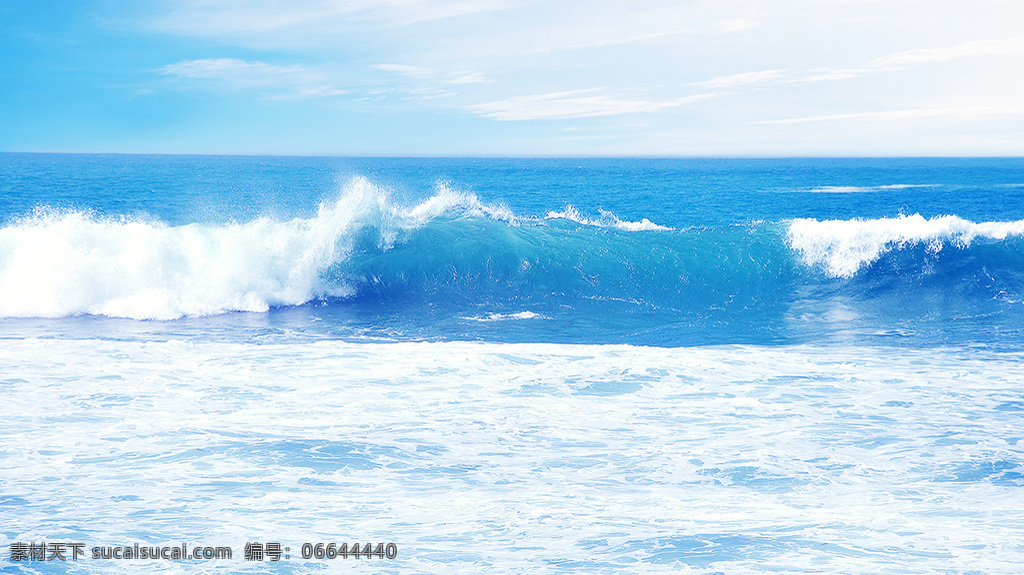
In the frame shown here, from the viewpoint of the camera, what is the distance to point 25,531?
12.6ft

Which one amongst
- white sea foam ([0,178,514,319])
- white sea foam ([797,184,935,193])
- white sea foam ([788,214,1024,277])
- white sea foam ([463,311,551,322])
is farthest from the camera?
white sea foam ([797,184,935,193])

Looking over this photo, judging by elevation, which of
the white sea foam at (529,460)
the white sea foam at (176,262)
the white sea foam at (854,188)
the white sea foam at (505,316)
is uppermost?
the white sea foam at (854,188)

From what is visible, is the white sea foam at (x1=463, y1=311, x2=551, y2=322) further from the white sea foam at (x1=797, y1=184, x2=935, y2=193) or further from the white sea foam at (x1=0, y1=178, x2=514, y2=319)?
the white sea foam at (x1=797, y1=184, x2=935, y2=193)

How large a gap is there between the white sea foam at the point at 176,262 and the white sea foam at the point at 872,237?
7.80m

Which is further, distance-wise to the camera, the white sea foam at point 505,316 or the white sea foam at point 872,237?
the white sea foam at point 872,237

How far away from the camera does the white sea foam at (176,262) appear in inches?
418

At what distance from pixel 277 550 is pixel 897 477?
12.4 feet

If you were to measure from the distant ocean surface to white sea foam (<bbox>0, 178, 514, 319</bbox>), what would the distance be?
0.17ft

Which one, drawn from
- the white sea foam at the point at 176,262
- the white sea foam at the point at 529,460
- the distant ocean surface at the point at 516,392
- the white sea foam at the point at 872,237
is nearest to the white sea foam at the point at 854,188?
the white sea foam at the point at 872,237

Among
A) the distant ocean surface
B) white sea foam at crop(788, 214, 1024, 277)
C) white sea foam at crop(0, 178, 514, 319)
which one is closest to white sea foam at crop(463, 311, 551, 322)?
the distant ocean surface

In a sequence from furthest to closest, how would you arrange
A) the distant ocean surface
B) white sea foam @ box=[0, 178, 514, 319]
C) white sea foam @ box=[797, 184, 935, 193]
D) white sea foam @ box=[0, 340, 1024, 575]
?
1. white sea foam @ box=[797, 184, 935, 193]
2. white sea foam @ box=[0, 178, 514, 319]
3. the distant ocean surface
4. white sea foam @ box=[0, 340, 1024, 575]

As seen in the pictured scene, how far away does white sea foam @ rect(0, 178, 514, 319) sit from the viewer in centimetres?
1062

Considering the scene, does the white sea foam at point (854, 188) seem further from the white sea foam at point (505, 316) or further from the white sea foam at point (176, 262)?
the white sea foam at point (505, 316)

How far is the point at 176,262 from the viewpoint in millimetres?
11820
